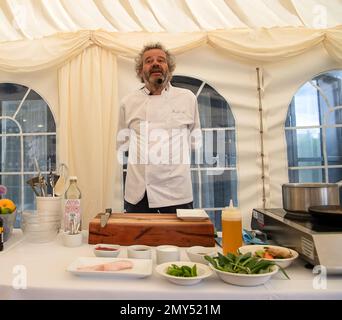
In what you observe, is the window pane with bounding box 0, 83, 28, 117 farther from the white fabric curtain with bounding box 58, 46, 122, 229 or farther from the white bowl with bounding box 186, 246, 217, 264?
the white bowl with bounding box 186, 246, 217, 264

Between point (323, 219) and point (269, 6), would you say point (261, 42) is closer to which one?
point (269, 6)

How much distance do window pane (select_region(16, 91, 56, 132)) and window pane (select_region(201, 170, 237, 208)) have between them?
1.22m

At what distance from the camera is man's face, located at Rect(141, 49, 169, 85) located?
1.63 meters

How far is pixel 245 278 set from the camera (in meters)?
0.61

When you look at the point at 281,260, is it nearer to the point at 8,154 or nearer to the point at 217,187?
the point at 217,187

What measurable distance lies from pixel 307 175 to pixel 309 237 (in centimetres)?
148

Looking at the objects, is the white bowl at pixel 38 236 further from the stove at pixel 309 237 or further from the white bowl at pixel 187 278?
the stove at pixel 309 237

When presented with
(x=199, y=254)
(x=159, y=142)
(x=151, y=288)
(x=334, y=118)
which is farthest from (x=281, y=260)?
(x=334, y=118)

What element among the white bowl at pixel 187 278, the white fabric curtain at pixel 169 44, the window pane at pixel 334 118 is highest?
the white fabric curtain at pixel 169 44

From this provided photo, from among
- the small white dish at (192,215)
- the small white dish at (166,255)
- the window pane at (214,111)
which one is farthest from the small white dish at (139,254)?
the window pane at (214,111)

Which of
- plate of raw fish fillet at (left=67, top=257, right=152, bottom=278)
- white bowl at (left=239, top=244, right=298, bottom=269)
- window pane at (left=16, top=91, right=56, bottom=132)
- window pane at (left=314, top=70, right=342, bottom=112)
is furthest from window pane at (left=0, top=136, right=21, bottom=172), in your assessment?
window pane at (left=314, top=70, right=342, bottom=112)

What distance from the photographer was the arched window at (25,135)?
6.67 ft

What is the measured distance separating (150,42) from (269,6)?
32.9 inches

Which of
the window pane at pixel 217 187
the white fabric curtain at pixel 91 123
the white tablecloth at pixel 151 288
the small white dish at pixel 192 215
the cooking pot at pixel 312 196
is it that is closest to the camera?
the white tablecloth at pixel 151 288
